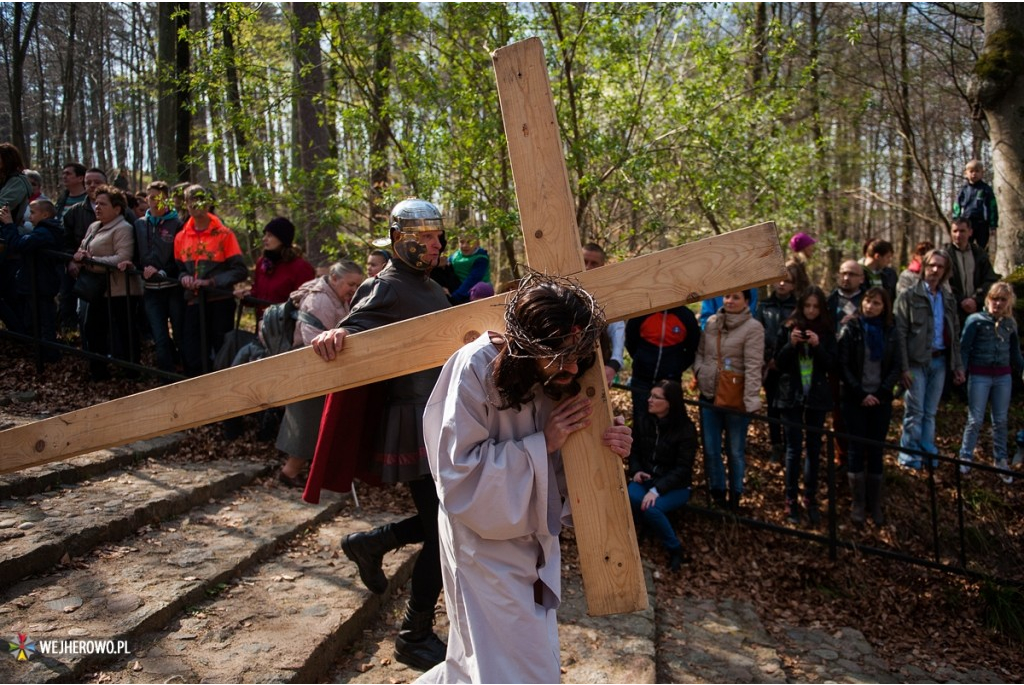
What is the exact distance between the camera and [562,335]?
8.06ft

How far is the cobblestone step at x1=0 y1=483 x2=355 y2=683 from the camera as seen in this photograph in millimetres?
3572

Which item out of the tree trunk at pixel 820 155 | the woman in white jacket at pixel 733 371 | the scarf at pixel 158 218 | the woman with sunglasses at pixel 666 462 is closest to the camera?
the woman with sunglasses at pixel 666 462

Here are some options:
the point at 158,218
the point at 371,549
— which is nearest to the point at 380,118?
the point at 158,218

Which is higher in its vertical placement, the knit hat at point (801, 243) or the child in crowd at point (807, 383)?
the knit hat at point (801, 243)

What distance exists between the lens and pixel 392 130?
784 centimetres

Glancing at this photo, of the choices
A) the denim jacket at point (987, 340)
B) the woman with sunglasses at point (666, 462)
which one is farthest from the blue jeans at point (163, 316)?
the denim jacket at point (987, 340)

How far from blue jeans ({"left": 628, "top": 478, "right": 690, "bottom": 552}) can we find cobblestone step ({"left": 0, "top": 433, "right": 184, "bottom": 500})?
3.55m

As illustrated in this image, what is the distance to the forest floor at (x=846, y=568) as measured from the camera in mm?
5652

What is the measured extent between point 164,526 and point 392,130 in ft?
14.2

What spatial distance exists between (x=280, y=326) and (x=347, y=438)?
2.98m

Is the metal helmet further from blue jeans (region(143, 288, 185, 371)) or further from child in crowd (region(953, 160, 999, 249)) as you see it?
child in crowd (region(953, 160, 999, 249))

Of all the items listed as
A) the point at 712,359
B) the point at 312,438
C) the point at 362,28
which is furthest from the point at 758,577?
the point at 362,28

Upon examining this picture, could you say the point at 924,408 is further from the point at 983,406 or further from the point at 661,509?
the point at 661,509

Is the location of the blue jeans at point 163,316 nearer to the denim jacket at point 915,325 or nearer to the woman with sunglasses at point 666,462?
the woman with sunglasses at point 666,462
